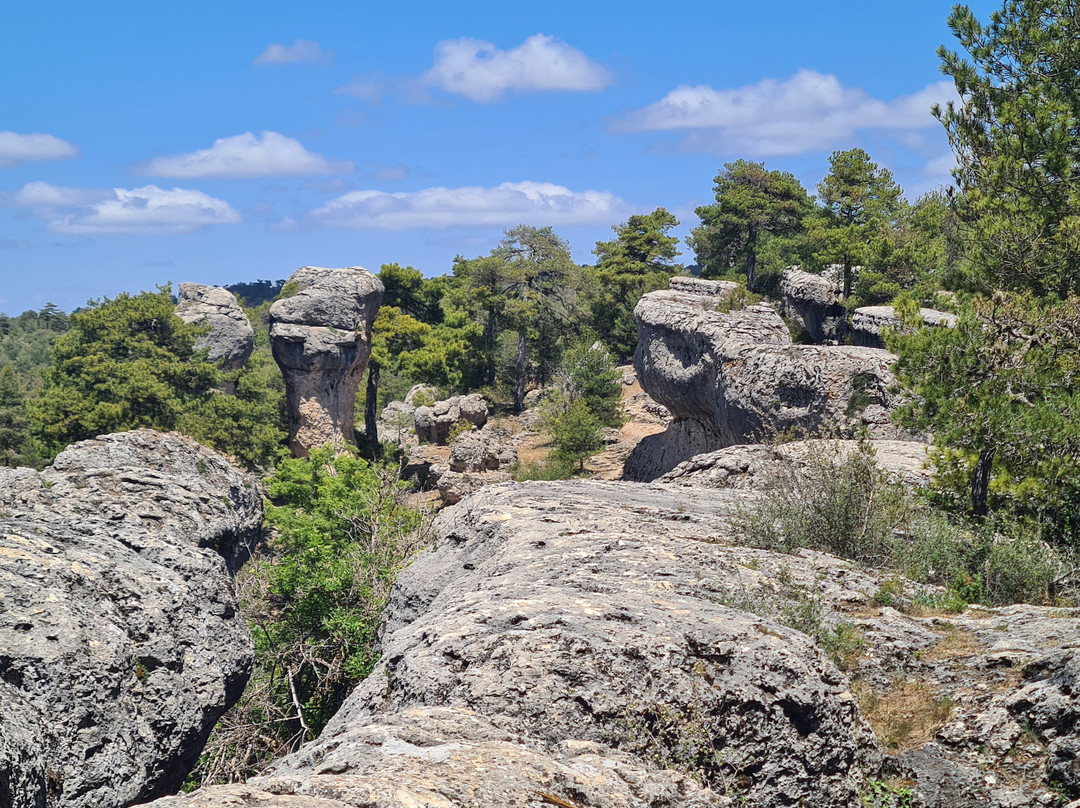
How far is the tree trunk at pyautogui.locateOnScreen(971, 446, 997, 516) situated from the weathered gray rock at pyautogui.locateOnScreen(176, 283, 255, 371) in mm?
44509

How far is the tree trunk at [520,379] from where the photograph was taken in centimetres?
4475

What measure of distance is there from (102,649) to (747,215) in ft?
156

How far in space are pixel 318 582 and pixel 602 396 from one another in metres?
23.6

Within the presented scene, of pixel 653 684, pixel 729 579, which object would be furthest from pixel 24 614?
pixel 729 579

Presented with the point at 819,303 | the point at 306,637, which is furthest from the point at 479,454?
the point at 306,637

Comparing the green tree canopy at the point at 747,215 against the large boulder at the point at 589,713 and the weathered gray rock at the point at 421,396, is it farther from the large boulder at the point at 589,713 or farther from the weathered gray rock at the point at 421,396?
the large boulder at the point at 589,713

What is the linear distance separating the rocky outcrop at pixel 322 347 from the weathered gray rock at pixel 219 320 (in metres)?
11.5

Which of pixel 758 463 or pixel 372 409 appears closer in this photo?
pixel 758 463

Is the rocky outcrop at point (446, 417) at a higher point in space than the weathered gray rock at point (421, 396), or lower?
lower

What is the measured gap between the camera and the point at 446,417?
39906 mm

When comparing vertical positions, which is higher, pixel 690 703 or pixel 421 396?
pixel 690 703

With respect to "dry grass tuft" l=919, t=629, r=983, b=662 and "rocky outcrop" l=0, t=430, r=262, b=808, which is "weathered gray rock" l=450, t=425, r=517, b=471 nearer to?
"rocky outcrop" l=0, t=430, r=262, b=808

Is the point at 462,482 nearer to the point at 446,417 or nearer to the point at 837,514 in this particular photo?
the point at 446,417

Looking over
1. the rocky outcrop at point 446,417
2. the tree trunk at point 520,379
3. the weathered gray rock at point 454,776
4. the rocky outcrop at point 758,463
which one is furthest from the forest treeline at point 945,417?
the tree trunk at point 520,379
